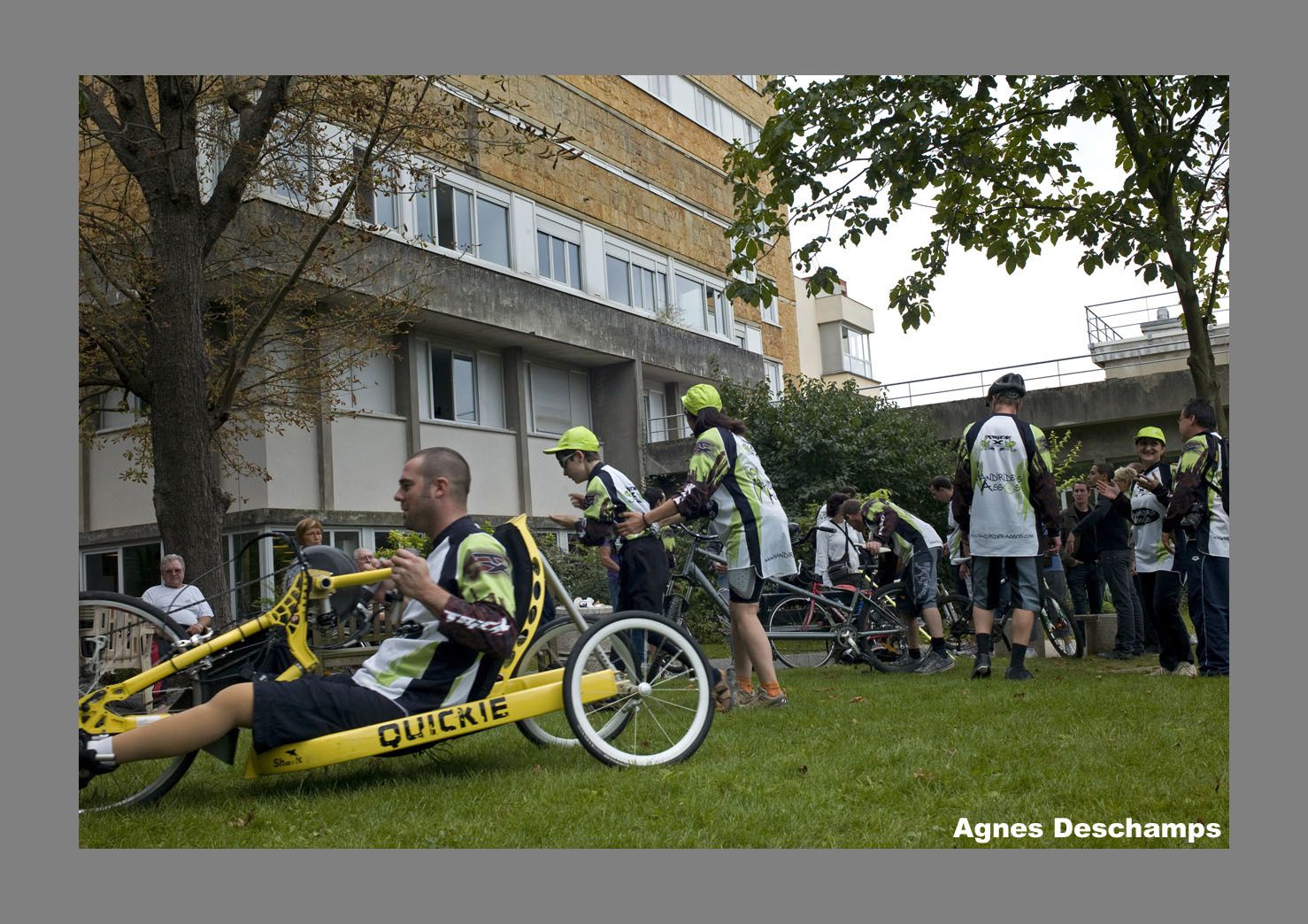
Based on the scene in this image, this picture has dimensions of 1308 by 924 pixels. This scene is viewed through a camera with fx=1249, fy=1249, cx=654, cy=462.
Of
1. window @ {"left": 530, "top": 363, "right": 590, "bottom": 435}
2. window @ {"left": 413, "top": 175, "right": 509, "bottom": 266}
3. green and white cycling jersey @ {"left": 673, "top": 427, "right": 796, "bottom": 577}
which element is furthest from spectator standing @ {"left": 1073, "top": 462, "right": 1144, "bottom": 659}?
window @ {"left": 530, "top": 363, "right": 590, "bottom": 435}

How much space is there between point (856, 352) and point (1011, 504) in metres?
52.9

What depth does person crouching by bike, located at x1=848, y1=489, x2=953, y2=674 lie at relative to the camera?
10.4 meters

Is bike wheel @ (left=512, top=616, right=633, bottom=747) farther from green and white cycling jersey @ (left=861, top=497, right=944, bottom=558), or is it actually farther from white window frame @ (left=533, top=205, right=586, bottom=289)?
white window frame @ (left=533, top=205, right=586, bottom=289)

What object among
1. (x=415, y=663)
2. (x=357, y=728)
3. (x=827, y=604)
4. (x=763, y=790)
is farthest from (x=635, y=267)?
(x=763, y=790)

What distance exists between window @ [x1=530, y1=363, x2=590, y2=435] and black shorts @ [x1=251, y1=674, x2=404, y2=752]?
67.4 feet

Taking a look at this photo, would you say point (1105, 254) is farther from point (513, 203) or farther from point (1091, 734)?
point (513, 203)

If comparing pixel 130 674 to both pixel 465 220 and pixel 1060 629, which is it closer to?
pixel 1060 629

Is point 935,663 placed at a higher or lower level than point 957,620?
lower

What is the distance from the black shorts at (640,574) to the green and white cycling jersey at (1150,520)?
3713mm

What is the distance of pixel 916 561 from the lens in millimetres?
10711

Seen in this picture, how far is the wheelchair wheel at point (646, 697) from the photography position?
5145 mm

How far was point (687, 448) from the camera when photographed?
90.3ft

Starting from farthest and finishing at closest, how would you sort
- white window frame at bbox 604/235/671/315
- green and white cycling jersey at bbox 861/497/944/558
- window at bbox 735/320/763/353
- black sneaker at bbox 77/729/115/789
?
window at bbox 735/320/763/353, white window frame at bbox 604/235/671/315, green and white cycling jersey at bbox 861/497/944/558, black sneaker at bbox 77/729/115/789

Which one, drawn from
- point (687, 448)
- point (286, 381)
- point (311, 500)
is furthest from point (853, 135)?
point (687, 448)
